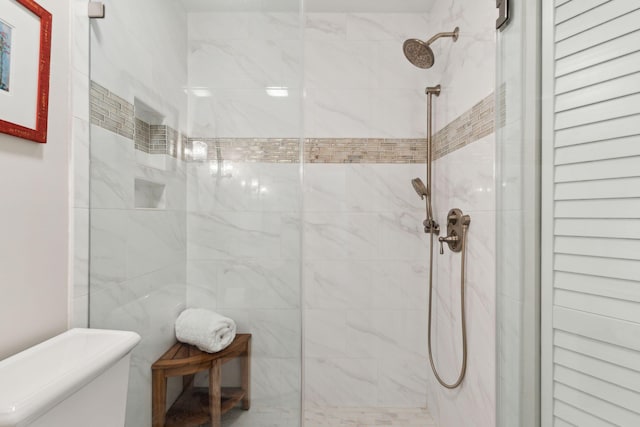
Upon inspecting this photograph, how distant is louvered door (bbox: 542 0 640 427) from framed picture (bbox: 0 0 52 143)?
3.87ft

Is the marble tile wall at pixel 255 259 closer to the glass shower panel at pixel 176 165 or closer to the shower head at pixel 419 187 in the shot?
the glass shower panel at pixel 176 165

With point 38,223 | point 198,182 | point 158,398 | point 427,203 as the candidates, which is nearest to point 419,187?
point 427,203

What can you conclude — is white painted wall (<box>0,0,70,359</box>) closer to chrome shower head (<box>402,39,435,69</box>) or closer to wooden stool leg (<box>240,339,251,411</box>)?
wooden stool leg (<box>240,339,251,411</box>)

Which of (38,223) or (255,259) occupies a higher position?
(38,223)

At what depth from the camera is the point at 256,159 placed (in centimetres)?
104

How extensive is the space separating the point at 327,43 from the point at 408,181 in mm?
987

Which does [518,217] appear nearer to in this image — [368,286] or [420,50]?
[420,50]

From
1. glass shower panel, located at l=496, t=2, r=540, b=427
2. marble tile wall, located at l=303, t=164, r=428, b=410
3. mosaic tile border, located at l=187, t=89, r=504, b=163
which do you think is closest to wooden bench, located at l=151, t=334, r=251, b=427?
mosaic tile border, located at l=187, t=89, r=504, b=163

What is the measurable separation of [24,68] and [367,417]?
2.18 meters

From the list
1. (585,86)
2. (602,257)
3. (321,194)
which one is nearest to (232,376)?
(602,257)

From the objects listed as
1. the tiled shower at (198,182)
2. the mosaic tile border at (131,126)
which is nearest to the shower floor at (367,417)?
the tiled shower at (198,182)

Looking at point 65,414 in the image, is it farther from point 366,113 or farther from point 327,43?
point 327,43

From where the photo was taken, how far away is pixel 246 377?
1.04 m

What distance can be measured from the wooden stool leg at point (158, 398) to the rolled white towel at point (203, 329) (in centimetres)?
12
